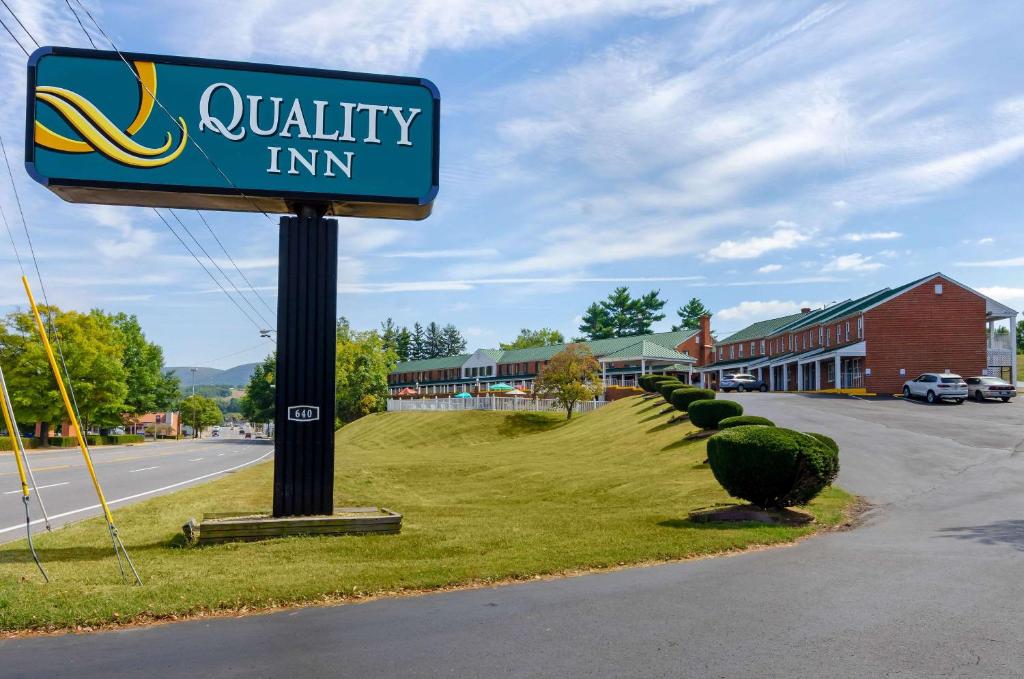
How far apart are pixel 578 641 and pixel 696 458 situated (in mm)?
16942

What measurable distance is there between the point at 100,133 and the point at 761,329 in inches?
2951

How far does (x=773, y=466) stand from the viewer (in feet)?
41.9

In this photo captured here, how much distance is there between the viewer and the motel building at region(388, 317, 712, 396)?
7831 cm

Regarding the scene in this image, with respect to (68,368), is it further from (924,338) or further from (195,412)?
(195,412)

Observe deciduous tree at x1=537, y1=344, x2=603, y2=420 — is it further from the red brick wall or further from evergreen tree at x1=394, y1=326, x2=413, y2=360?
evergreen tree at x1=394, y1=326, x2=413, y2=360

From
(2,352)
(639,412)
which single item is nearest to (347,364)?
(2,352)

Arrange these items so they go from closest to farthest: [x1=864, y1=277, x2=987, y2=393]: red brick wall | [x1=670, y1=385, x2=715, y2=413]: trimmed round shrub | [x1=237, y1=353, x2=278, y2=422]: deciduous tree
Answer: [x1=670, y1=385, x2=715, y2=413]: trimmed round shrub → [x1=864, y1=277, x2=987, y2=393]: red brick wall → [x1=237, y1=353, x2=278, y2=422]: deciduous tree

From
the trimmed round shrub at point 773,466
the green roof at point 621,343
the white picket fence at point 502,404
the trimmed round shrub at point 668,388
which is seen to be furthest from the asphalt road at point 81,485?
the green roof at point 621,343

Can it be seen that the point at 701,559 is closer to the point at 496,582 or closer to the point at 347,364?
the point at 496,582

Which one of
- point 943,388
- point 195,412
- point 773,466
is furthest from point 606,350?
point 195,412

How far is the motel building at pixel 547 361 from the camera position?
78.3 metres

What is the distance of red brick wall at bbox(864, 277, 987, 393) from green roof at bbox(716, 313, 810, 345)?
22104mm

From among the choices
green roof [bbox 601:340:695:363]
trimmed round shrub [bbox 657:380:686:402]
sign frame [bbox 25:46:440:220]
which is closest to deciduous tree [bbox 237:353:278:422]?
green roof [bbox 601:340:695:363]

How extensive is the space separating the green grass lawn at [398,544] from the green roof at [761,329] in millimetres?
56325
